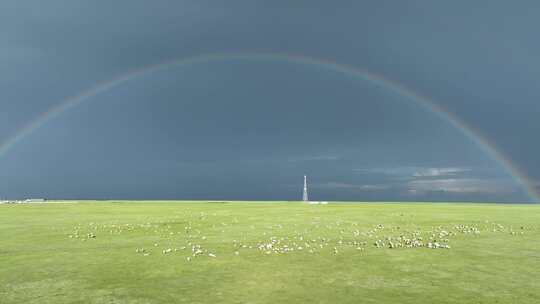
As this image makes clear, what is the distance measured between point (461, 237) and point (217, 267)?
1469cm

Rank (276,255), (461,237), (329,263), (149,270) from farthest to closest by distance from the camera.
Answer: (461,237) → (276,255) → (329,263) → (149,270)

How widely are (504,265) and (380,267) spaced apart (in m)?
4.62

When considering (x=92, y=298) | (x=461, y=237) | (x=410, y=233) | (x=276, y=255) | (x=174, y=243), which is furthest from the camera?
(x=410, y=233)

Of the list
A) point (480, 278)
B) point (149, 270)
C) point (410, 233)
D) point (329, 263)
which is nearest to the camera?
point (480, 278)

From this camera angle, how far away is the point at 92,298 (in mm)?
11625

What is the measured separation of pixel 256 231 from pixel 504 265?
14.7 m

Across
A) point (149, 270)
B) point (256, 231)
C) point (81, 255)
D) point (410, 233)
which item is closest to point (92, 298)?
point (149, 270)

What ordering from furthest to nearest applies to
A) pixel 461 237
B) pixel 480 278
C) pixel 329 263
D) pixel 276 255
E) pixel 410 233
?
1. pixel 410 233
2. pixel 461 237
3. pixel 276 255
4. pixel 329 263
5. pixel 480 278

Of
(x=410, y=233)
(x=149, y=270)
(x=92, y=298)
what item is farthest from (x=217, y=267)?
(x=410, y=233)

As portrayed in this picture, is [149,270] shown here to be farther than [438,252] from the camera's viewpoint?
No

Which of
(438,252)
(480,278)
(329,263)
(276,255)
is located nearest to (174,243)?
(276,255)

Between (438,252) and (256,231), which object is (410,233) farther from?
(256,231)

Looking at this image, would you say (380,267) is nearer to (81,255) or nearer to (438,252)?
(438,252)

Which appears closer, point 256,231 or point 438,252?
point 438,252
